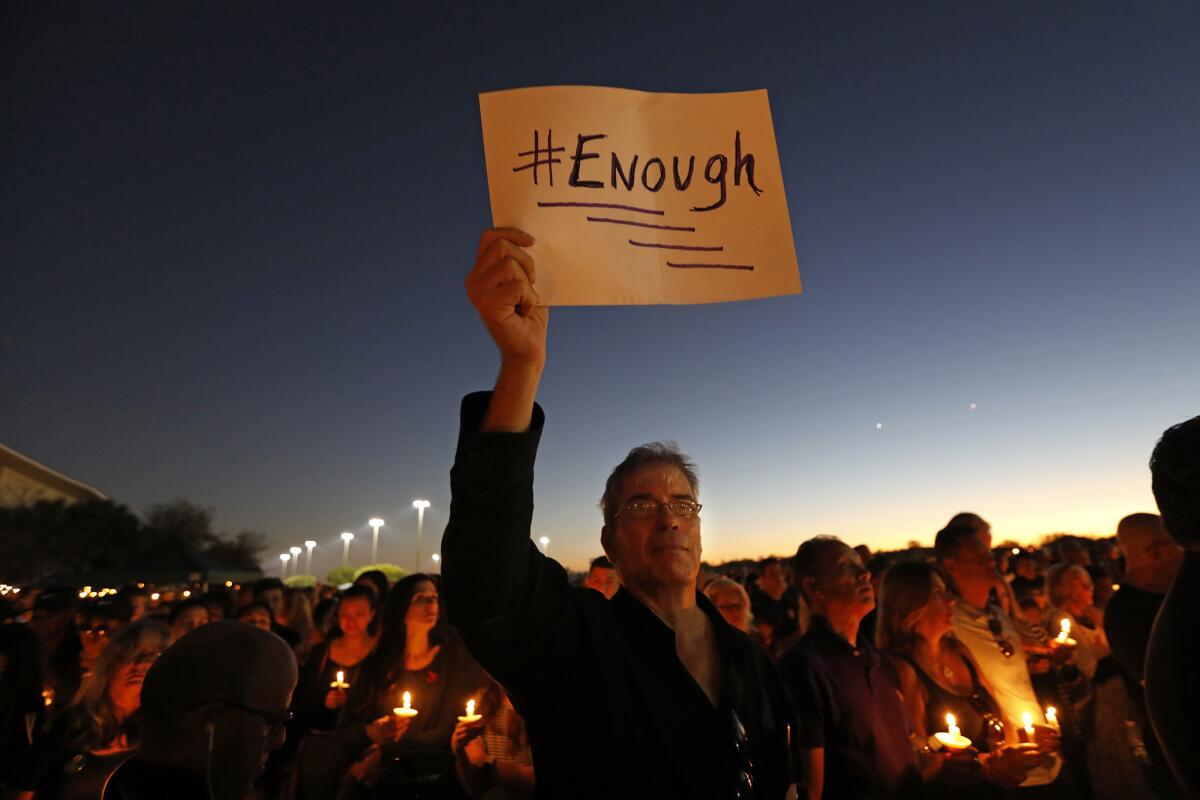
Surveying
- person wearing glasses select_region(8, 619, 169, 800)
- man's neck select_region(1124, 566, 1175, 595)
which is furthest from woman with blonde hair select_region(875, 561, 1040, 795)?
person wearing glasses select_region(8, 619, 169, 800)

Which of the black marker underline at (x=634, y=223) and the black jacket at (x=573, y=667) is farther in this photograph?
the black marker underline at (x=634, y=223)

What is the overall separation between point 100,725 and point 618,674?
4093 millimetres

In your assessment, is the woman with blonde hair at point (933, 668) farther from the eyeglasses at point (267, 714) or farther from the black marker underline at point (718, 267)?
the eyeglasses at point (267, 714)

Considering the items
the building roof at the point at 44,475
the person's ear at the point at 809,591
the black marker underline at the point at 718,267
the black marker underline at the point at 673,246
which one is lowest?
the person's ear at the point at 809,591

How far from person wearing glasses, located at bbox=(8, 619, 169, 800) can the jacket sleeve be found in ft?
12.2

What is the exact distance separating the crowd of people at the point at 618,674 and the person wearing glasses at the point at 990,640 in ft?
0.06

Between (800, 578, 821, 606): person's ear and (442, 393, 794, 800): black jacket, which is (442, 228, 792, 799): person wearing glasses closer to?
(442, 393, 794, 800): black jacket

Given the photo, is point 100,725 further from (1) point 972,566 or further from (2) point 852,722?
(1) point 972,566

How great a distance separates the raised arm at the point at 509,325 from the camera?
4.45 ft

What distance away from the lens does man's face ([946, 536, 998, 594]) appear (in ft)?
15.8

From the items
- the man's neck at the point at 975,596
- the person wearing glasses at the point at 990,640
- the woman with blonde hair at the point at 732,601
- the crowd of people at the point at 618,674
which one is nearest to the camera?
the crowd of people at the point at 618,674

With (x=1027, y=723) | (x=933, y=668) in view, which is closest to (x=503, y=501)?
(x=1027, y=723)

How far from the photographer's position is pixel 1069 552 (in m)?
7.54

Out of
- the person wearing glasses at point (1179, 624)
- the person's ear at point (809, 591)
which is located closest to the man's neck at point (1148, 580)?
the person's ear at point (809, 591)
